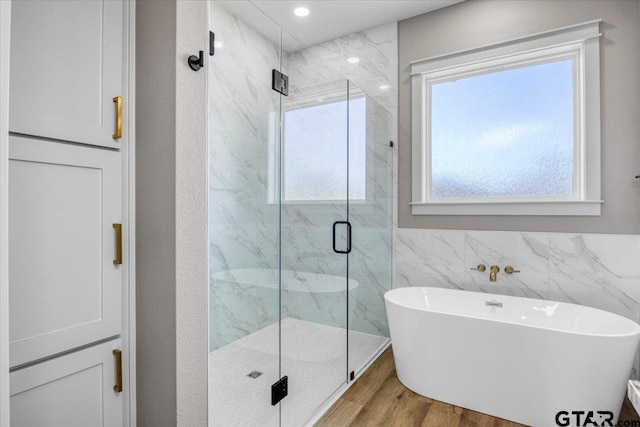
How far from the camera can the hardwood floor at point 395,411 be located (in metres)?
→ 1.93

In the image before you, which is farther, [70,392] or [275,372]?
[275,372]

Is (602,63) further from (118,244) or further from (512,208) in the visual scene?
(118,244)

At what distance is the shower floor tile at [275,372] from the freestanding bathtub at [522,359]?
485mm

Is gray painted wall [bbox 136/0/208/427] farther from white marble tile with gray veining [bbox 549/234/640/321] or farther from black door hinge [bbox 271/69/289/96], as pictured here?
white marble tile with gray veining [bbox 549/234/640/321]

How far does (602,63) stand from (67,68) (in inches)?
122

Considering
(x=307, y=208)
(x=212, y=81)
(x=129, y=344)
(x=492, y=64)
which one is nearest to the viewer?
(x=129, y=344)

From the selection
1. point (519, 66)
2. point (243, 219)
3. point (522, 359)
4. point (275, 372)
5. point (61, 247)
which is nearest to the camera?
point (61, 247)

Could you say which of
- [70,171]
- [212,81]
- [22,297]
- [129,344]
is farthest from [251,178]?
[22,297]

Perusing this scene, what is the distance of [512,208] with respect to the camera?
2645 millimetres

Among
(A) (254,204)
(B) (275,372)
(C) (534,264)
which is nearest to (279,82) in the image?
(A) (254,204)

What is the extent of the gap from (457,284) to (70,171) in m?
2.69

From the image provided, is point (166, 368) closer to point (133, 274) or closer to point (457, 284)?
point (133, 274)

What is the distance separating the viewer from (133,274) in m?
1.26

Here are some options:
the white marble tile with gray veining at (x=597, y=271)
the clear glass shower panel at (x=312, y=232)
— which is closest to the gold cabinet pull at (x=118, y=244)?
the clear glass shower panel at (x=312, y=232)
